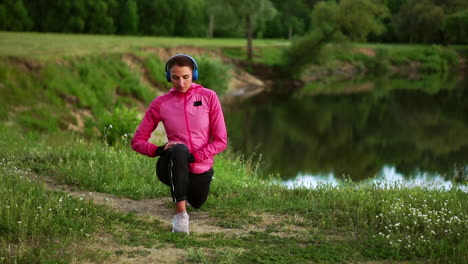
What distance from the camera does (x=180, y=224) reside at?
6387 millimetres

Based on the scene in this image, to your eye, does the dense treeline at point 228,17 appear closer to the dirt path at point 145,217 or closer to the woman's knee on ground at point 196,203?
the dirt path at point 145,217

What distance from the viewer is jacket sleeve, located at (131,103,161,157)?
6.74 m

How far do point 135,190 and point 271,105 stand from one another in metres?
28.3

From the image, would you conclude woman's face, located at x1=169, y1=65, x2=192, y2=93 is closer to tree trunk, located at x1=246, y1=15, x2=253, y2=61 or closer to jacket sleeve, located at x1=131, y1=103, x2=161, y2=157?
jacket sleeve, located at x1=131, y1=103, x2=161, y2=157

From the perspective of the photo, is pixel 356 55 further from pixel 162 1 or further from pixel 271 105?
pixel 271 105

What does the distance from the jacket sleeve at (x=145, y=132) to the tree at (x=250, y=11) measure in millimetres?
42459

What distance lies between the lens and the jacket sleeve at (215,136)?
671 cm

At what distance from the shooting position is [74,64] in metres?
25.5

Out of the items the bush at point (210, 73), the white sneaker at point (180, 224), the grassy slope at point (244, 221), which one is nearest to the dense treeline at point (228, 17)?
the bush at point (210, 73)

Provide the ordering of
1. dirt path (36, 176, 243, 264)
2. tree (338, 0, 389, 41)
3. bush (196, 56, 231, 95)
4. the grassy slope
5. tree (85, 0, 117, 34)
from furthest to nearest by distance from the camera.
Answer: tree (85, 0, 117, 34) < tree (338, 0, 389, 41) < bush (196, 56, 231, 95) < the grassy slope < dirt path (36, 176, 243, 264)

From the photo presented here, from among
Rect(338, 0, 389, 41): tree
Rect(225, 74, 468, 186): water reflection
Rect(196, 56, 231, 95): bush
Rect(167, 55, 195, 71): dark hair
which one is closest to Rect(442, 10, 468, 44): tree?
Rect(338, 0, 389, 41): tree

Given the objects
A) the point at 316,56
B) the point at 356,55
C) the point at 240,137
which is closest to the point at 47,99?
the point at 240,137

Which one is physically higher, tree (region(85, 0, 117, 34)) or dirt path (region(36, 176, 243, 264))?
tree (region(85, 0, 117, 34))

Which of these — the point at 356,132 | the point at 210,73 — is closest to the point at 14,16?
the point at 210,73
